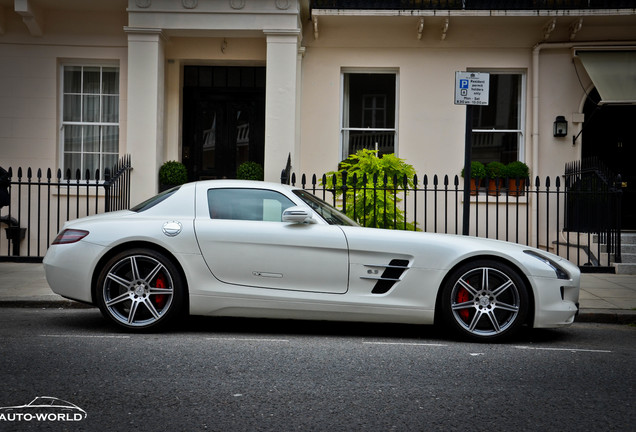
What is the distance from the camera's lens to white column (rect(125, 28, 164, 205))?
11648 millimetres

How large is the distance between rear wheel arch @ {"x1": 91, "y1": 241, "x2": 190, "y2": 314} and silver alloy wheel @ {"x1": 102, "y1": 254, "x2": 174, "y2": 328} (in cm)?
10

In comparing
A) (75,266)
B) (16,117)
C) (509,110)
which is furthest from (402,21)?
(75,266)

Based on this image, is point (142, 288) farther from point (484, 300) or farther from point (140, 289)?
point (484, 300)

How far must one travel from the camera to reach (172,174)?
472 inches

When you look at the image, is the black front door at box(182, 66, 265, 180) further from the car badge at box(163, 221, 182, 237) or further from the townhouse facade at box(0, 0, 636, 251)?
the car badge at box(163, 221, 182, 237)

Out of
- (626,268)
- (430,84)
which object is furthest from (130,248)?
(430,84)

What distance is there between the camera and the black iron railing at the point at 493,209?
9.95m

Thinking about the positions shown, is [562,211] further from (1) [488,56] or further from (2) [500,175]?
(1) [488,56]

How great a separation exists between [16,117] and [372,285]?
31.8 feet

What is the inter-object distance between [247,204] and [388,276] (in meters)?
1.45

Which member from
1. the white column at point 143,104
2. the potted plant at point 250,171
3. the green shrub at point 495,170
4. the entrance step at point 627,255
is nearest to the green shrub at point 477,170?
the green shrub at point 495,170

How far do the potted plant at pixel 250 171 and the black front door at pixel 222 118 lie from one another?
110 cm

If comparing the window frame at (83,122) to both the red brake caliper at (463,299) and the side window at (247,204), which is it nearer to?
the side window at (247,204)

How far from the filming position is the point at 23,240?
12547 millimetres
